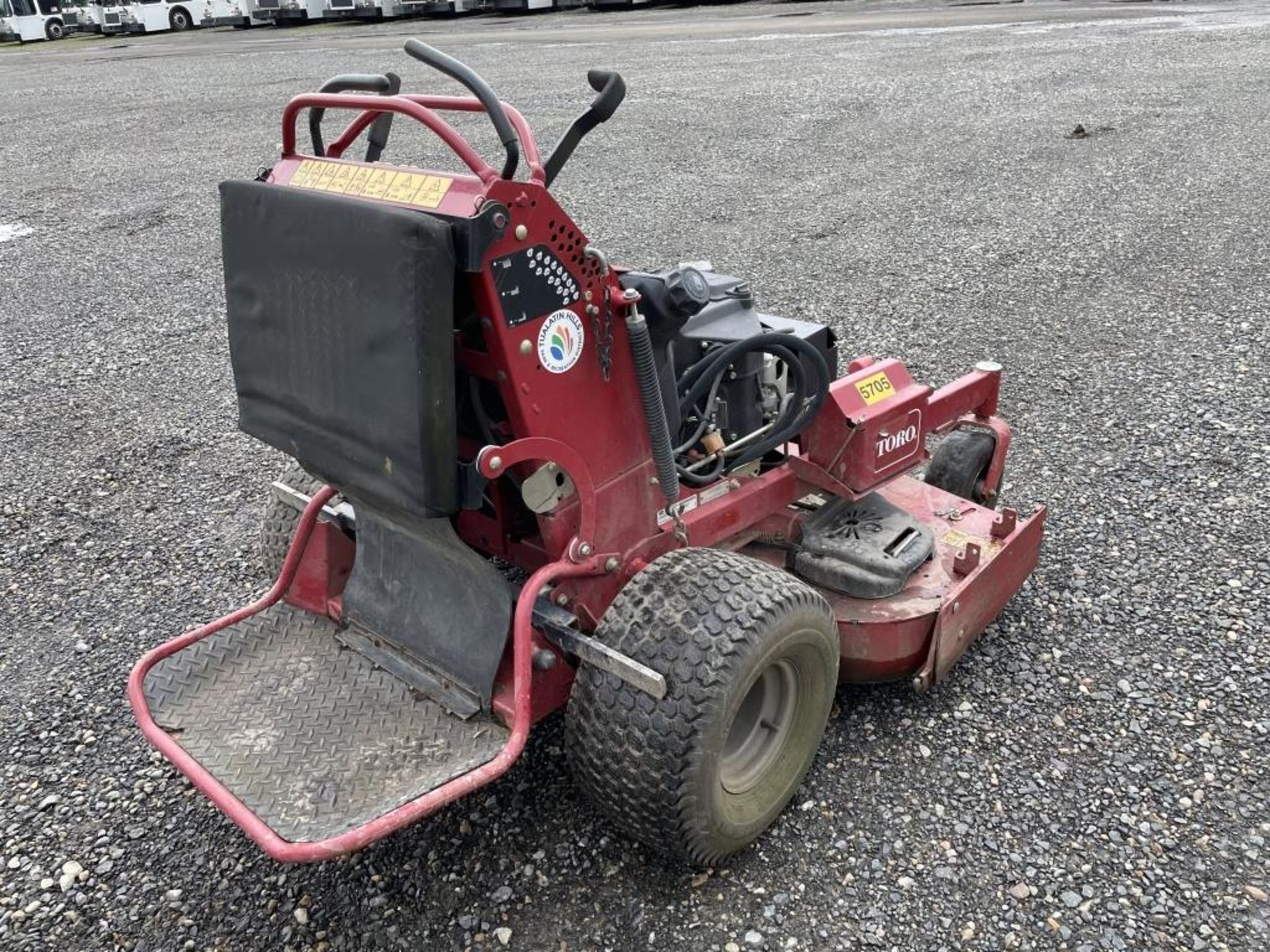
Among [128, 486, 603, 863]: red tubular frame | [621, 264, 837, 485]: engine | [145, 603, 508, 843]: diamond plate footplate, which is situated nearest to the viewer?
[128, 486, 603, 863]: red tubular frame

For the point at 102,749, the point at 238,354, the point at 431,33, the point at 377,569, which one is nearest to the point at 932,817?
the point at 377,569

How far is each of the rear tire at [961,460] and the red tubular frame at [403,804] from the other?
67.2 inches

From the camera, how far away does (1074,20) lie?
647 inches

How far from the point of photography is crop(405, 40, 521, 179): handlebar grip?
219cm

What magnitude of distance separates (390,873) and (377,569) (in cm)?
78

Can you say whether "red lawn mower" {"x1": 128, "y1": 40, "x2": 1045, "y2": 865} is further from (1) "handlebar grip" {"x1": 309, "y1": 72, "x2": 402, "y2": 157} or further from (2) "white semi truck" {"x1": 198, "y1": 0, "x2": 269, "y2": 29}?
(2) "white semi truck" {"x1": 198, "y1": 0, "x2": 269, "y2": 29}

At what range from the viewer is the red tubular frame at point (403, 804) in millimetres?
2295

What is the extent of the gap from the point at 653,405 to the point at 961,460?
1.69 meters

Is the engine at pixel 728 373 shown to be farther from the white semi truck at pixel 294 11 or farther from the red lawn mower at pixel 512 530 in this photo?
the white semi truck at pixel 294 11

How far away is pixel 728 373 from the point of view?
9.96 feet

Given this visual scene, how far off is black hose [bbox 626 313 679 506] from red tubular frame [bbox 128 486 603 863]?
0.27m

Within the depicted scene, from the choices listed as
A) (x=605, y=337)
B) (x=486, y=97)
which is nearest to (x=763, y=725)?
(x=605, y=337)

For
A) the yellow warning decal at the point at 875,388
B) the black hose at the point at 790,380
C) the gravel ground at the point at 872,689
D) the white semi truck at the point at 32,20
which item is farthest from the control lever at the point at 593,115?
the white semi truck at the point at 32,20

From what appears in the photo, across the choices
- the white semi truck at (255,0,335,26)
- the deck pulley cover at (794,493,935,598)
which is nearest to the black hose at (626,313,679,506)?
the deck pulley cover at (794,493,935,598)
